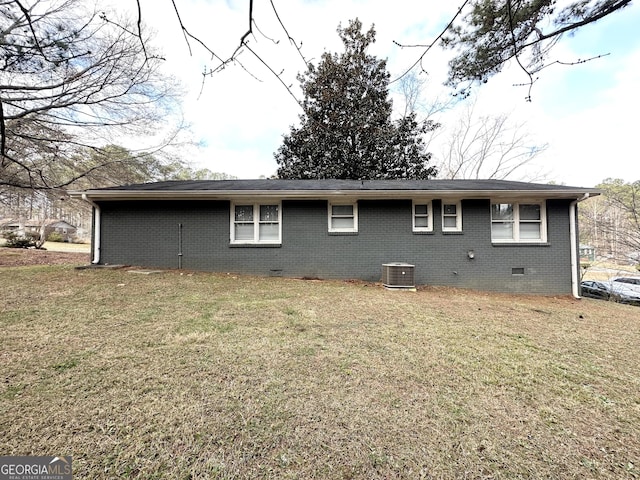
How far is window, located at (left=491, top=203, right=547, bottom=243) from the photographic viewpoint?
7879 millimetres

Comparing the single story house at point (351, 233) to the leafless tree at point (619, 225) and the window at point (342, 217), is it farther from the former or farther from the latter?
the leafless tree at point (619, 225)

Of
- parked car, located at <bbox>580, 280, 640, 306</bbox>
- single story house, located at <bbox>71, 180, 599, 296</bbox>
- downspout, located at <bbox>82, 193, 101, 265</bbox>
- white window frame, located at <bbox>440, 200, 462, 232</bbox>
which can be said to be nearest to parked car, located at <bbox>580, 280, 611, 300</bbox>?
parked car, located at <bbox>580, 280, 640, 306</bbox>

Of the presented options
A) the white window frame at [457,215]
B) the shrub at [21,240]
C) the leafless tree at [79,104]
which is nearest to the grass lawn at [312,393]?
the white window frame at [457,215]

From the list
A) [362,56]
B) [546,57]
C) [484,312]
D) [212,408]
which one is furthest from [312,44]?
[362,56]

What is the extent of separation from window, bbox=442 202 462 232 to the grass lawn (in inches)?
148

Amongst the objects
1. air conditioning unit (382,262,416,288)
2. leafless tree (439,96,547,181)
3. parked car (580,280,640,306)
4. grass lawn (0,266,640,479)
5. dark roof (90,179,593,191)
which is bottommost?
parked car (580,280,640,306)

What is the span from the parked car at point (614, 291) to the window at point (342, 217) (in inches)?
435

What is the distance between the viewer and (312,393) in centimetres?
226

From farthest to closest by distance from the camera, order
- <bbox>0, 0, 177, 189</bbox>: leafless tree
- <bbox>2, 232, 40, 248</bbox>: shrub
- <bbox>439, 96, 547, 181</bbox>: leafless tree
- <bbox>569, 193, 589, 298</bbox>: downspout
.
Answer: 1. <bbox>439, 96, 547, 181</bbox>: leafless tree
2. <bbox>2, 232, 40, 248</bbox>: shrub
3. <bbox>0, 0, 177, 189</bbox>: leafless tree
4. <bbox>569, 193, 589, 298</bbox>: downspout

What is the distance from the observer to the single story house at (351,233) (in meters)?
7.71

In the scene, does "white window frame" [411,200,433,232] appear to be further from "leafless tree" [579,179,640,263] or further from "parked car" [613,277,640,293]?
"parked car" [613,277,640,293]

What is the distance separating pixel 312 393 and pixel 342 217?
6244 millimetres

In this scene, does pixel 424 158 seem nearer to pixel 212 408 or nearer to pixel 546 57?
pixel 546 57

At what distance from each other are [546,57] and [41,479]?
23.0 feet
